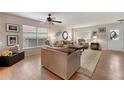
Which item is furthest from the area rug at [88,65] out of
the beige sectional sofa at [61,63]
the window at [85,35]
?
the window at [85,35]

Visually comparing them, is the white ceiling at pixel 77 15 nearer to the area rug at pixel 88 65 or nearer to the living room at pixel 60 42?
the living room at pixel 60 42

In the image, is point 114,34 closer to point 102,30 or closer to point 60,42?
point 102,30

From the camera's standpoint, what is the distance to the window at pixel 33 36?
6492mm

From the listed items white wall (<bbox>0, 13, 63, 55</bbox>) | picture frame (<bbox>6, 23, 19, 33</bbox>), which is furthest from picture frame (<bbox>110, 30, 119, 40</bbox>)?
picture frame (<bbox>6, 23, 19, 33</bbox>)

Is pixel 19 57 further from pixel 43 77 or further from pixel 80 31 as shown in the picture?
pixel 80 31

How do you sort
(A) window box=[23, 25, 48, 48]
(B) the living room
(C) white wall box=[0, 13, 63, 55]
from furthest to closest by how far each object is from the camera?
(A) window box=[23, 25, 48, 48]
(C) white wall box=[0, 13, 63, 55]
(B) the living room

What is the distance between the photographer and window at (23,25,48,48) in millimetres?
6492

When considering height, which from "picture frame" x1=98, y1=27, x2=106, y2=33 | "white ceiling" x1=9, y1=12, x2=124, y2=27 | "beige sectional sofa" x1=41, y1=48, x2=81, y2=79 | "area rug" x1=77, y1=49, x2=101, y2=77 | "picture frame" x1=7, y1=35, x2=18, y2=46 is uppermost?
"white ceiling" x1=9, y1=12, x2=124, y2=27

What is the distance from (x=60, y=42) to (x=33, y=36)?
87.7 inches

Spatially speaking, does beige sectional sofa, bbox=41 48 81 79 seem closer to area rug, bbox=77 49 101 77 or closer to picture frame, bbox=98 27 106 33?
area rug, bbox=77 49 101 77

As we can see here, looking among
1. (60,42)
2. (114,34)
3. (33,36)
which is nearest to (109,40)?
(114,34)

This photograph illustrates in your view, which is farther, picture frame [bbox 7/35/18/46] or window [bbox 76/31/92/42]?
window [bbox 76/31/92/42]
